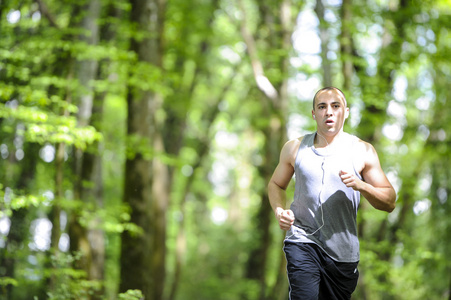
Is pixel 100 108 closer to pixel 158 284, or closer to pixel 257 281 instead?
pixel 158 284

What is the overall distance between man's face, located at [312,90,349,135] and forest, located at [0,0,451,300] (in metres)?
2.73

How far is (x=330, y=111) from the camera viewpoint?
3.81 metres

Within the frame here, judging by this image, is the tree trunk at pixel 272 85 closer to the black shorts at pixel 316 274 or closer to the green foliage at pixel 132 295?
the green foliage at pixel 132 295

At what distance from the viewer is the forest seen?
912 centimetres

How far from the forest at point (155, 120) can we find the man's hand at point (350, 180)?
285 centimetres

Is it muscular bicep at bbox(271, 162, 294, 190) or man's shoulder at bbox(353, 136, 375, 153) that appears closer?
man's shoulder at bbox(353, 136, 375, 153)

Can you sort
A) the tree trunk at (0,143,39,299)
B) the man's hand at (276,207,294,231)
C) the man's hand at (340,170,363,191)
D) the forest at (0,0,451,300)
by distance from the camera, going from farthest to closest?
1. the tree trunk at (0,143,39,299)
2. the forest at (0,0,451,300)
3. the man's hand at (276,207,294,231)
4. the man's hand at (340,170,363,191)

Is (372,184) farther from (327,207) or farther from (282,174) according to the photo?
(282,174)

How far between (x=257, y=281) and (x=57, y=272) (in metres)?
11.6

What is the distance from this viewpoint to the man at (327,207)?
3.74m

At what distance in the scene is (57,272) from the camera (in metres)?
7.56

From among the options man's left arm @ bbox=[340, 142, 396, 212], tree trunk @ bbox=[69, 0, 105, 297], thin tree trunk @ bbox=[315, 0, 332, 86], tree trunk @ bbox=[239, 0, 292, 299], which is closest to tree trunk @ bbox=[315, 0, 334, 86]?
thin tree trunk @ bbox=[315, 0, 332, 86]

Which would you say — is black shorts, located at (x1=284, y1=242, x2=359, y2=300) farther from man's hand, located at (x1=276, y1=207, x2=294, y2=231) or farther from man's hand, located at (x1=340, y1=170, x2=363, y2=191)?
man's hand, located at (x1=340, y1=170, x2=363, y2=191)

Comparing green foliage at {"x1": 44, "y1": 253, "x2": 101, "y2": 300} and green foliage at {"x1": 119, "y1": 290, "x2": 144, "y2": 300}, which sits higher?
green foliage at {"x1": 119, "y1": 290, "x2": 144, "y2": 300}
